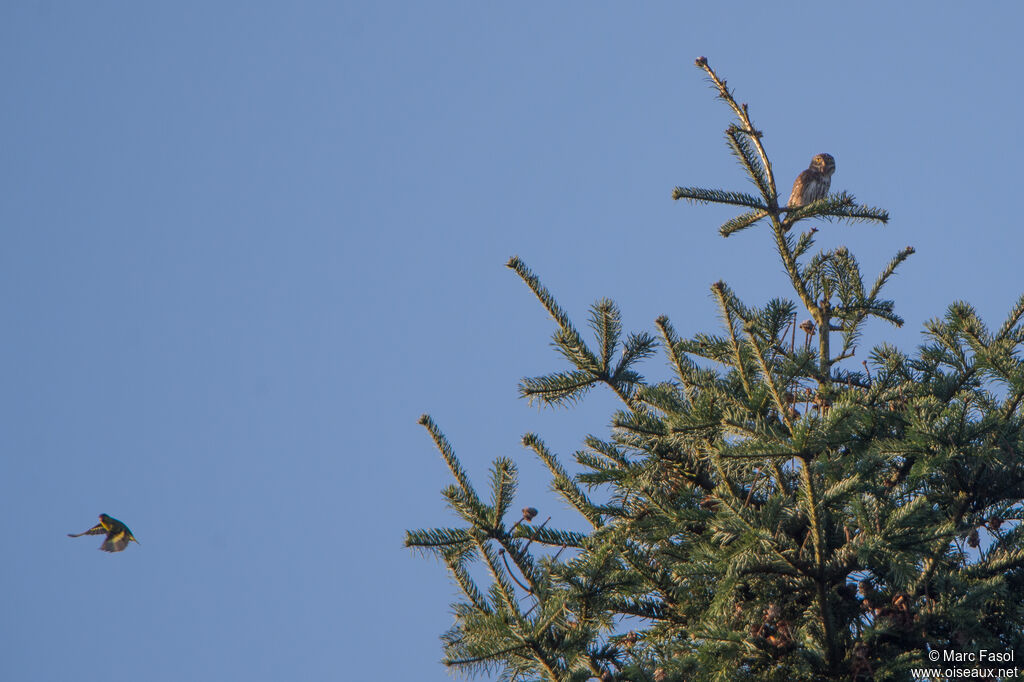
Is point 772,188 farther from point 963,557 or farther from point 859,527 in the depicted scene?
point 963,557

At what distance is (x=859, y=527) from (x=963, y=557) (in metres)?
0.59

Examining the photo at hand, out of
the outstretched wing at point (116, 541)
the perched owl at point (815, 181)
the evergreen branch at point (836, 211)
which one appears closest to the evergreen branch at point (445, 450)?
the evergreen branch at point (836, 211)

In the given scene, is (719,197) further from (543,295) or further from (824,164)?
Answer: (824,164)

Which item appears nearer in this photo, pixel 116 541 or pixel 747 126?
pixel 747 126

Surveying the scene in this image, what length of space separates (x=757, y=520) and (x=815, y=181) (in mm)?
4852

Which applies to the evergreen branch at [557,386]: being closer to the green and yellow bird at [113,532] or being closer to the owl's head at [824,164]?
the green and yellow bird at [113,532]

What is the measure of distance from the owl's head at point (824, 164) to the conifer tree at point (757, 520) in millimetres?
3276

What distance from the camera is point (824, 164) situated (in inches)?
302

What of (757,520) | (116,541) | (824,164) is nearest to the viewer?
(757,520)

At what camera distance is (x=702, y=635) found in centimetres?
351

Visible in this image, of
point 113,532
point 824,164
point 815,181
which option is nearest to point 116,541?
point 113,532

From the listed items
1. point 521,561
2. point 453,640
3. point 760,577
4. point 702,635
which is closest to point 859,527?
point 760,577

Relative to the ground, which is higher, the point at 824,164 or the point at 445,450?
the point at 824,164

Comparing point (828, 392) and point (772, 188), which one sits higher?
point (772, 188)
